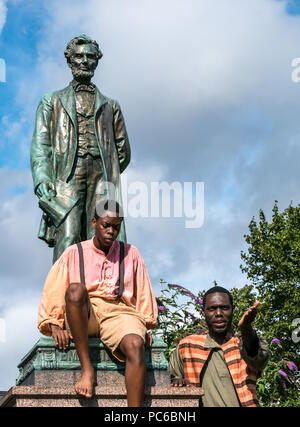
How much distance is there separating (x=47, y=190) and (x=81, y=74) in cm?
136

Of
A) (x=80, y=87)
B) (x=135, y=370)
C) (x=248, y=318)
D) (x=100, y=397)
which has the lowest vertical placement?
(x=100, y=397)

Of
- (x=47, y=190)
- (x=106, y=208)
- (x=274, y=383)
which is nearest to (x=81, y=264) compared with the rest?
(x=106, y=208)

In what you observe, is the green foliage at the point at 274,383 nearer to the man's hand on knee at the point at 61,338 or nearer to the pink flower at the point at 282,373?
the pink flower at the point at 282,373

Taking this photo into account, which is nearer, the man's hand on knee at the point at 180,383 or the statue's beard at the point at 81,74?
the man's hand on knee at the point at 180,383

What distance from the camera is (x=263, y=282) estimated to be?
2491 centimetres

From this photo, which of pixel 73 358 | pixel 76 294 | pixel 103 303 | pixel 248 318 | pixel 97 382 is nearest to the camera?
pixel 248 318

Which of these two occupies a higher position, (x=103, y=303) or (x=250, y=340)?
(x=103, y=303)

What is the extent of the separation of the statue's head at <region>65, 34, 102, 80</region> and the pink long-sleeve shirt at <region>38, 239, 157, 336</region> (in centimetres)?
250

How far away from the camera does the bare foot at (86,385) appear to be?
213 inches

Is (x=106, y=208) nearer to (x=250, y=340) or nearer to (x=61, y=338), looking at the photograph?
(x=61, y=338)

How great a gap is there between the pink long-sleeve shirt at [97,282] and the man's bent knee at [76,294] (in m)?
0.42

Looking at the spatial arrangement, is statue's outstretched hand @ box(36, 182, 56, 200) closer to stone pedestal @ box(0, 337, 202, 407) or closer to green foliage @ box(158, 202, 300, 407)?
stone pedestal @ box(0, 337, 202, 407)

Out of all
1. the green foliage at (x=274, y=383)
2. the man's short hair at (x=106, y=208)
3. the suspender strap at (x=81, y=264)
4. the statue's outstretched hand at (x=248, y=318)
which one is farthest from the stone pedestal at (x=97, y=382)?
the green foliage at (x=274, y=383)

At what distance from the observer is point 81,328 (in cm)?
550
